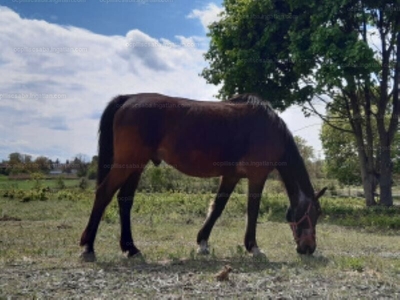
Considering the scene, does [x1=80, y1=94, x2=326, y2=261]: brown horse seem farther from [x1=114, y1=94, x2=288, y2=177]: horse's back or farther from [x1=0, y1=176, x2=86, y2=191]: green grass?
[x1=0, y1=176, x2=86, y2=191]: green grass

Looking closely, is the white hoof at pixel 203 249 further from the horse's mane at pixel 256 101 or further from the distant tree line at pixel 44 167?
the distant tree line at pixel 44 167

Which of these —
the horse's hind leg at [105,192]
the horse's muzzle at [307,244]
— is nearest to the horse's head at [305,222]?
the horse's muzzle at [307,244]

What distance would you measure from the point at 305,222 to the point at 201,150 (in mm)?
2255

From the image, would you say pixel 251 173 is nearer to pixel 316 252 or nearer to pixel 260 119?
pixel 260 119

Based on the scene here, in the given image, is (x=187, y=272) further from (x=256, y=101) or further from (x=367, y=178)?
(x=367, y=178)

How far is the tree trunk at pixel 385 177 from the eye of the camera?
1788cm

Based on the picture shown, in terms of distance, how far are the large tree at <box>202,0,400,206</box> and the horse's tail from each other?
30.1ft

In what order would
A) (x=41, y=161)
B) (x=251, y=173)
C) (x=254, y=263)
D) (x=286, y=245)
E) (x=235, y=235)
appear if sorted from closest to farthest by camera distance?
1. (x=254, y=263)
2. (x=251, y=173)
3. (x=286, y=245)
4. (x=235, y=235)
5. (x=41, y=161)

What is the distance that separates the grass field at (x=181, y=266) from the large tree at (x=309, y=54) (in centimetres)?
559

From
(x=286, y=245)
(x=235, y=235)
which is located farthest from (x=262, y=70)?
(x=286, y=245)

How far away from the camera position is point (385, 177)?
18.0 m

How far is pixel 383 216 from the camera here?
50.4ft

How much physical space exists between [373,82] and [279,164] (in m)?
9.05

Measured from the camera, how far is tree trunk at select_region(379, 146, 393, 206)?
1788cm
